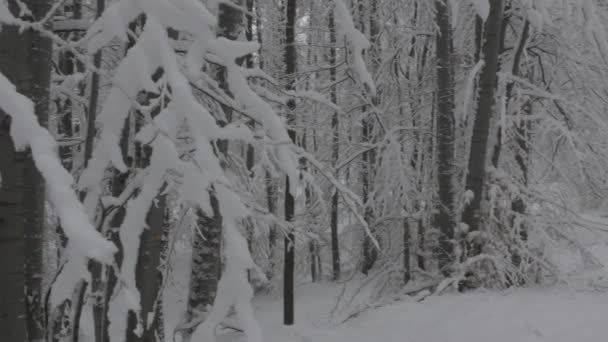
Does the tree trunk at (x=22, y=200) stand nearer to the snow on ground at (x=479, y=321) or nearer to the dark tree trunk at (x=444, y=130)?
the snow on ground at (x=479, y=321)

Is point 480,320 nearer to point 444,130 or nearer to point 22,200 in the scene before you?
point 444,130

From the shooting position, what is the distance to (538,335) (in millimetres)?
4738

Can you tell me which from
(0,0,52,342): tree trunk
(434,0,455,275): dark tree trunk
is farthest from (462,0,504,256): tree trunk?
(0,0,52,342): tree trunk

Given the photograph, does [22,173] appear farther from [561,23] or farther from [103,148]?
[561,23]

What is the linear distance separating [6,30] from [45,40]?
0.15 m

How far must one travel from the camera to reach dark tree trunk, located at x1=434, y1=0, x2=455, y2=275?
26.2 feet

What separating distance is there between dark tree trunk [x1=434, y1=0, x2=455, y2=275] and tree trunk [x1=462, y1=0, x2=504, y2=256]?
102 cm

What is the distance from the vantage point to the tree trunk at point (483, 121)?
6.79 m

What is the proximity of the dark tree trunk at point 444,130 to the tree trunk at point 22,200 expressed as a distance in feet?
21.8

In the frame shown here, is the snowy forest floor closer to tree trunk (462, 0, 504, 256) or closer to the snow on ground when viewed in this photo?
the snow on ground

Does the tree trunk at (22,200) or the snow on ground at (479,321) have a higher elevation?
the tree trunk at (22,200)

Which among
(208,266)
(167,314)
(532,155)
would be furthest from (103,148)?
(167,314)

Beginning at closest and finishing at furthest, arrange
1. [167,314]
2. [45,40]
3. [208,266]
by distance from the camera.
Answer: [45,40] < [208,266] < [167,314]

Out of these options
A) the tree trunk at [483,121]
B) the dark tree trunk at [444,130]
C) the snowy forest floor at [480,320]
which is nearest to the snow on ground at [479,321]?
the snowy forest floor at [480,320]
